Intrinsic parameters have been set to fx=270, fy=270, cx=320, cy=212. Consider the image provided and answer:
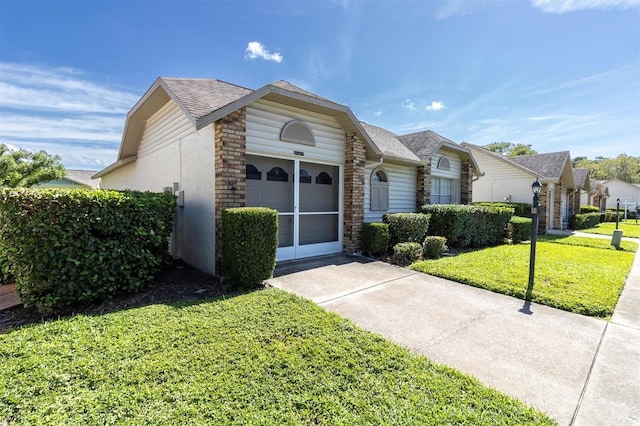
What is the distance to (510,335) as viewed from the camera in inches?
141

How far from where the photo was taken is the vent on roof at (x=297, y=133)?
6.67 metres

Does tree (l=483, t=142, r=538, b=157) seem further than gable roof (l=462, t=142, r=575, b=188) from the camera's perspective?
Yes

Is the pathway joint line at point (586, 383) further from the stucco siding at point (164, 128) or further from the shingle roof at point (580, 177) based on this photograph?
the shingle roof at point (580, 177)

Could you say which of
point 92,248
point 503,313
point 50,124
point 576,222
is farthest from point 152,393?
point 576,222

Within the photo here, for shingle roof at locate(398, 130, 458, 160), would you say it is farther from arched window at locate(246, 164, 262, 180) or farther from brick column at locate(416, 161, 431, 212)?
arched window at locate(246, 164, 262, 180)

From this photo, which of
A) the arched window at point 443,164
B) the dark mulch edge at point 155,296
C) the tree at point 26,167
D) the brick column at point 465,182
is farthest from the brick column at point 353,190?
the tree at point 26,167

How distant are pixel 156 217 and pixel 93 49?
8069mm

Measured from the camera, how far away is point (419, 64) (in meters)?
10.7

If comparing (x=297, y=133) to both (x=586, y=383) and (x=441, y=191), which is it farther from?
(x=441, y=191)

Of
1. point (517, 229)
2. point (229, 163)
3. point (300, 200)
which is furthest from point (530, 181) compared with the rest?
point (229, 163)

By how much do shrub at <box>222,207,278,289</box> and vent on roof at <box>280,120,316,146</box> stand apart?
7.98 ft

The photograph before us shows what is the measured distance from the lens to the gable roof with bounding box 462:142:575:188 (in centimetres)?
1652

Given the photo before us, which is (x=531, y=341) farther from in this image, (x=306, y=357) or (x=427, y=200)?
(x=427, y=200)

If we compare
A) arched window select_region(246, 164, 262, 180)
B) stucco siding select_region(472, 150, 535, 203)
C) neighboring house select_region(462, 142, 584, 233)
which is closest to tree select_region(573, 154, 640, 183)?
neighboring house select_region(462, 142, 584, 233)
